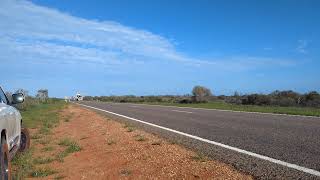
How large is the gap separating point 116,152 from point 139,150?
1.73ft

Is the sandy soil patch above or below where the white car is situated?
below

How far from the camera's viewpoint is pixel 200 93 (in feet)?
212

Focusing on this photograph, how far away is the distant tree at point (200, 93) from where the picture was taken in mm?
60425

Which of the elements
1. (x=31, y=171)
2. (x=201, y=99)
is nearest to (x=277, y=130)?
(x=31, y=171)

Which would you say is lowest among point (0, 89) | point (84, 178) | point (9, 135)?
point (84, 178)

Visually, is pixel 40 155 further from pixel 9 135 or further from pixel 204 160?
pixel 204 160

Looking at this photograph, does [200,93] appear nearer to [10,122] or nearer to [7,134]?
[10,122]

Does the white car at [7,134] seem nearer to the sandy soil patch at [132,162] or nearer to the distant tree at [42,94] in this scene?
the sandy soil patch at [132,162]

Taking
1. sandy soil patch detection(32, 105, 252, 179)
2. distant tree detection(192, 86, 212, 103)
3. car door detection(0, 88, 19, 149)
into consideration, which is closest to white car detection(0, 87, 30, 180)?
car door detection(0, 88, 19, 149)

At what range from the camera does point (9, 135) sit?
7879 mm

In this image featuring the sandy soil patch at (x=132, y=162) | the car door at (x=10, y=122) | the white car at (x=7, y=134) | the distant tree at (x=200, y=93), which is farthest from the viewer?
the distant tree at (x=200, y=93)

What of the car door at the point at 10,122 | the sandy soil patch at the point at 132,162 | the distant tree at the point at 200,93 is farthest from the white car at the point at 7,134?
the distant tree at the point at 200,93

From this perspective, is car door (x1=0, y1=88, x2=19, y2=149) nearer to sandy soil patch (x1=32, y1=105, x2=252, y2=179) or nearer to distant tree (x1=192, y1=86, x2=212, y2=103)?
sandy soil patch (x1=32, y1=105, x2=252, y2=179)

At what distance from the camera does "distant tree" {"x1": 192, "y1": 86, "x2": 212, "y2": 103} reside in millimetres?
60425
